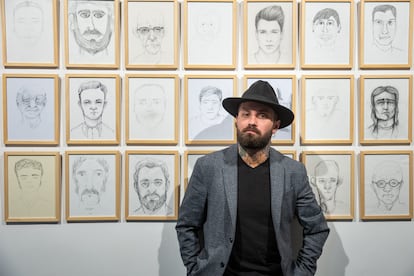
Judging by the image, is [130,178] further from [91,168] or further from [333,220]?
[333,220]

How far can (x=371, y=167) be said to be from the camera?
1.82m

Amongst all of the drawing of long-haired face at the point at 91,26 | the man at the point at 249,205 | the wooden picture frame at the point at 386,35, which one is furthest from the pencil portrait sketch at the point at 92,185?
the wooden picture frame at the point at 386,35

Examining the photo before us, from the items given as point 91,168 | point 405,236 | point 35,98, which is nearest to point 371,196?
point 405,236

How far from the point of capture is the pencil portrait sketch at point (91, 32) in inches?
69.2

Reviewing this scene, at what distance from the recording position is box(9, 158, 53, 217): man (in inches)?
70.1

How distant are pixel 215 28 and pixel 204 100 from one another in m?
0.38

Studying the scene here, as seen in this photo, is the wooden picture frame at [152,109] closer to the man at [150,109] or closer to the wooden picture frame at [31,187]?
the man at [150,109]

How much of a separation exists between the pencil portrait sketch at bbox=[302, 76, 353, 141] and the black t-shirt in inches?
19.5

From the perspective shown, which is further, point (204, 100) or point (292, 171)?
point (204, 100)

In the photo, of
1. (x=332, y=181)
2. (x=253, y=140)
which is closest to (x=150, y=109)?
(x=253, y=140)

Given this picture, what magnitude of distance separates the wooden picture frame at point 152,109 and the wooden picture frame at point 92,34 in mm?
173

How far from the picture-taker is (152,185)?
70.6 inches

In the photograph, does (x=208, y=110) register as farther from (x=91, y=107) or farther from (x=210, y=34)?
(x=91, y=107)

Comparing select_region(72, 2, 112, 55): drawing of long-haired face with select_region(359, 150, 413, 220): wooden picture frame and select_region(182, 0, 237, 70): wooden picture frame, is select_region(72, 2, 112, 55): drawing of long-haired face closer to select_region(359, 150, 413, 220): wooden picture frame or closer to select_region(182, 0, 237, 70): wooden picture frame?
select_region(182, 0, 237, 70): wooden picture frame
